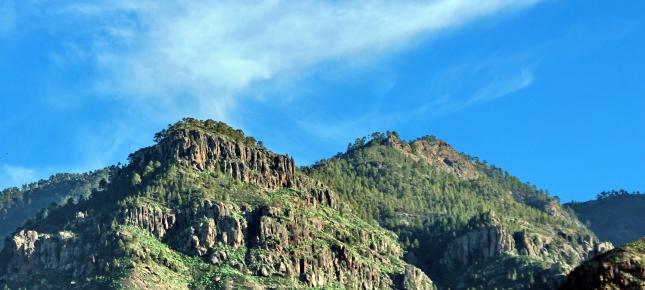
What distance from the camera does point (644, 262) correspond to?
58.9 metres

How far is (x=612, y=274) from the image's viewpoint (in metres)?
58.0

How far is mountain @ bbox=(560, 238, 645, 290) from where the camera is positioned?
57.4 metres

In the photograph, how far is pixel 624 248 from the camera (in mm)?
59844

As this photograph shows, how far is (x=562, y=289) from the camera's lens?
5781 centimetres

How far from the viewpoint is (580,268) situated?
57.6 metres

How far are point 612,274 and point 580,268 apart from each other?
5.52 feet

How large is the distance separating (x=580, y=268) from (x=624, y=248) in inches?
138

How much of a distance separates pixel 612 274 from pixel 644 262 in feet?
6.55

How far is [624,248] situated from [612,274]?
2.33 metres

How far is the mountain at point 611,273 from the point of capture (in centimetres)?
5744

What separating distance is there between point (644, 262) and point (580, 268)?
3.58 m

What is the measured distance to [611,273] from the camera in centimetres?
5806

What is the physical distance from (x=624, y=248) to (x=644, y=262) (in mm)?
1322

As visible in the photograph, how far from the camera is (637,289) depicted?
188 feet
